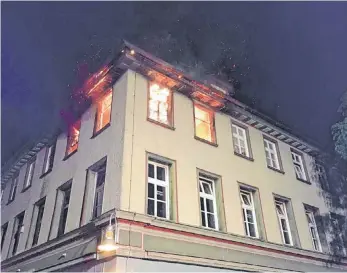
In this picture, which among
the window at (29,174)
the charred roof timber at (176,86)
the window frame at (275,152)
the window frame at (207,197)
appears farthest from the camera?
the window at (29,174)

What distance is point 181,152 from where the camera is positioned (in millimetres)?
10820

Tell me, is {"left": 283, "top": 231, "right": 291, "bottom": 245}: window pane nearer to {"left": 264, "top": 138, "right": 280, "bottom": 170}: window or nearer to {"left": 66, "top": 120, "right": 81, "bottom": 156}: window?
{"left": 264, "top": 138, "right": 280, "bottom": 170}: window

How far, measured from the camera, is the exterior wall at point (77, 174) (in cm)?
941

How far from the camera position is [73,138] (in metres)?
13.0

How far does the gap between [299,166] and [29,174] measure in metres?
13.7

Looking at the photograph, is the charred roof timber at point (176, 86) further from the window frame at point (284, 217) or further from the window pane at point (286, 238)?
the window pane at point (286, 238)

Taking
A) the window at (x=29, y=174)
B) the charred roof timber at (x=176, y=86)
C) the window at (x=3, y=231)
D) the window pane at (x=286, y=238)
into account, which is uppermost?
the charred roof timber at (x=176, y=86)

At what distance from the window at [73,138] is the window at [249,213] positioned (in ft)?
22.8

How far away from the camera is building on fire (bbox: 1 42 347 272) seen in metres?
8.83

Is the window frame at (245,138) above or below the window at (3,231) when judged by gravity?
above

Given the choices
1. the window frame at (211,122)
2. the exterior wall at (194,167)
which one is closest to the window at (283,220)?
the exterior wall at (194,167)

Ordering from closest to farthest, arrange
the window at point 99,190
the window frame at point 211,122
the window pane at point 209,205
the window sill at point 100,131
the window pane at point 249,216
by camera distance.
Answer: the window at point 99,190, the window sill at point 100,131, the window pane at point 209,205, the window pane at point 249,216, the window frame at point 211,122

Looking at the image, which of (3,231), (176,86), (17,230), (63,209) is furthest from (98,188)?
(3,231)

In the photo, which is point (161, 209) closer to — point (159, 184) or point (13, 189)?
point (159, 184)
